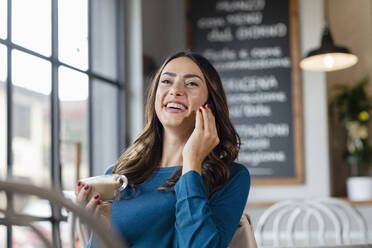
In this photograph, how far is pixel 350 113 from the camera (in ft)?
13.5

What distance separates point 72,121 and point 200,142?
155 centimetres

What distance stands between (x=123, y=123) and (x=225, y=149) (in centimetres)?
206

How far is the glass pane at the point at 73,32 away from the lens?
2566 millimetres

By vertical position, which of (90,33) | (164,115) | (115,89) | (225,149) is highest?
(90,33)

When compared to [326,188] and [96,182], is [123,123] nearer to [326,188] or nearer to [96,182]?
[326,188]

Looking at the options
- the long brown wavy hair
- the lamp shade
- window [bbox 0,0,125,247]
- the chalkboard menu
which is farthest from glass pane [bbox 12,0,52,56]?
the chalkboard menu

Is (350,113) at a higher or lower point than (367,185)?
higher

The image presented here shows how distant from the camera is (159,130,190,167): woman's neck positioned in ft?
4.81

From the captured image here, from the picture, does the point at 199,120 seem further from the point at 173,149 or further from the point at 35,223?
the point at 35,223

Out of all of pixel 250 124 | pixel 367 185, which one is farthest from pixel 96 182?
pixel 367 185

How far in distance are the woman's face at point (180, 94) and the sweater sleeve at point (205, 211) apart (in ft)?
0.76

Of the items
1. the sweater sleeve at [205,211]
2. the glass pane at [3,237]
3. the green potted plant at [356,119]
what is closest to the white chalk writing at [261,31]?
the green potted plant at [356,119]

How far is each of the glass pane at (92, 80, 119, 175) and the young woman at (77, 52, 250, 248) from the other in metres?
1.51

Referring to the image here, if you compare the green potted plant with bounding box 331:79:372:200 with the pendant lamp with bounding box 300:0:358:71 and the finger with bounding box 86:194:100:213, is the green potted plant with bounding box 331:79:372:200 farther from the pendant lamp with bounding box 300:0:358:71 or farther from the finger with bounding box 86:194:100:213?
the finger with bounding box 86:194:100:213
